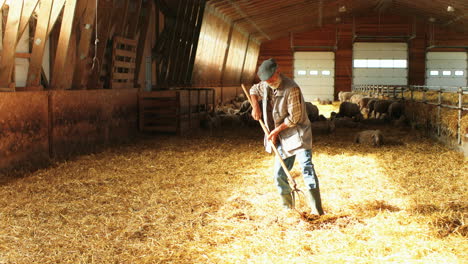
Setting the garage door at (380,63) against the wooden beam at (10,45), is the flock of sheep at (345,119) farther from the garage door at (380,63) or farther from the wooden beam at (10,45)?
the garage door at (380,63)

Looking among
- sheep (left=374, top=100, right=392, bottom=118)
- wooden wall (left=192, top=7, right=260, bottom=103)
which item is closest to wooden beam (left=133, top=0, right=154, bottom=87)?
wooden wall (left=192, top=7, right=260, bottom=103)

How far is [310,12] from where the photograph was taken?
96.7 ft

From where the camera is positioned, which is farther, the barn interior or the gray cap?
the gray cap

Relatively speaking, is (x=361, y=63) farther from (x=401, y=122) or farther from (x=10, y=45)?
(x=10, y=45)

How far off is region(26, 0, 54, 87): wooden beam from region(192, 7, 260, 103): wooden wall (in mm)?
10531

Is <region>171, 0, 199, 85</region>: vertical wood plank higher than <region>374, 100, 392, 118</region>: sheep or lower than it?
higher

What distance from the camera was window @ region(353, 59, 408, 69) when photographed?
35.0 meters

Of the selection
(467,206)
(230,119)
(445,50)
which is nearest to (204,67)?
(230,119)

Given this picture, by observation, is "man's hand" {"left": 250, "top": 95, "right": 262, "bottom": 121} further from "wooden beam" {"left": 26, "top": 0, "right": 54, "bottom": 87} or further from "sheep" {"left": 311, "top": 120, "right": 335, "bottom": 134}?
"sheep" {"left": 311, "top": 120, "right": 335, "bottom": 134}

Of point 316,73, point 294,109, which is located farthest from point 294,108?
point 316,73

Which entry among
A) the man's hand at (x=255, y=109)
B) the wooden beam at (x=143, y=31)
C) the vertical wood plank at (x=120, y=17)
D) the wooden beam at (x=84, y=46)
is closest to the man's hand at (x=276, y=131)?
the man's hand at (x=255, y=109)

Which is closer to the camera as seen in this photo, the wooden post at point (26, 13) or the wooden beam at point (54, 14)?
the wooden post at point (26, 13)

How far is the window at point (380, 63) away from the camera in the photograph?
3497cm

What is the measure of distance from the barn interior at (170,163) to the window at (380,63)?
1616cm
